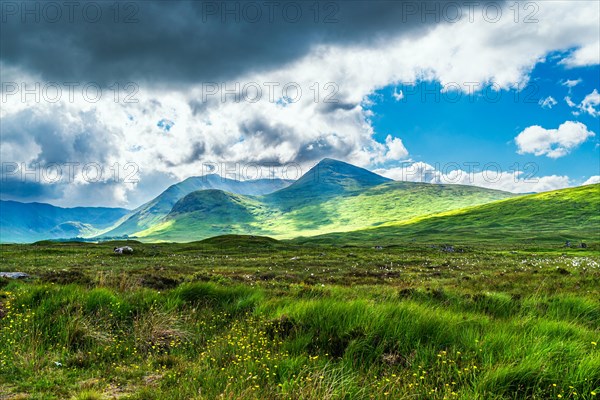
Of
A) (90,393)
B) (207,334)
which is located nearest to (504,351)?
(207,334)

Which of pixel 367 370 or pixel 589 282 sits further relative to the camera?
pixel 589 282

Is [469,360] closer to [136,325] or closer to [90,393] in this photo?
[90,393]

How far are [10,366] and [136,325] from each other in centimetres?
256

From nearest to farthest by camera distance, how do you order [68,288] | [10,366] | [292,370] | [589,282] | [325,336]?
[292,370], [10,366], [325,336], [68,288], [589,282]

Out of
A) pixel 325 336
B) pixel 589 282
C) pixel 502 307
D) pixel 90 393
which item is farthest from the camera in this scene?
pixel 589 282

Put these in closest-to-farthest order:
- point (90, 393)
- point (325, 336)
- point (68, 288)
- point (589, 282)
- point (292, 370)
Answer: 1. point (90, 393)
2. point (292, 370)
3. point (325, 336)
4. point (68, 288)
5. point (589, 282)

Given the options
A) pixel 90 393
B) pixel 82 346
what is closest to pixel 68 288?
pixel 82 346

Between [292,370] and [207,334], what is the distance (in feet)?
11.7

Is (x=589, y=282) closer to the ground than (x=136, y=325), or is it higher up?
closer to the ground

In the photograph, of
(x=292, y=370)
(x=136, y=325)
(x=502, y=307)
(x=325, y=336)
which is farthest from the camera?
(x=502, y=307)

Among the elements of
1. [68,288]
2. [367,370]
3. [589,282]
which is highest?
[68,288]

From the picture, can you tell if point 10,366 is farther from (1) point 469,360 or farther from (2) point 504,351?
(2) point 504,351

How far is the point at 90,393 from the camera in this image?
598cm

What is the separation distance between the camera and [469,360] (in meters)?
6.89
